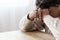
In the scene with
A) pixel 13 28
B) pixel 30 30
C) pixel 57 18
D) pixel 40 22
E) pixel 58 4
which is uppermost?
pixel 58 4

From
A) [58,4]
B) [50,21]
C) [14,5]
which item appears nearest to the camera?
[58,4]

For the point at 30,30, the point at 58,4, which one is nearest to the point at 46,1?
the point at 58,4

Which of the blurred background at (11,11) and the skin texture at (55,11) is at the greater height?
the skin texture at (55,11)

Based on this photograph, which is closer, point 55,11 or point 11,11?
point 55,11

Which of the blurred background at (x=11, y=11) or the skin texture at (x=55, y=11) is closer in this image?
the skin texture at (x=55, y=11)

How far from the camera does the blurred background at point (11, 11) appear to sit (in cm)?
254

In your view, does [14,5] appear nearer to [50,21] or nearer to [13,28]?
[13,28]

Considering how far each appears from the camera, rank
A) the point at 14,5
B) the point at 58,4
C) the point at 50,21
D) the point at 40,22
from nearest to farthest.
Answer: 1. the point at 58,4
2. the point at 50,21
3. the point at 40,22
4. the point at 14,5

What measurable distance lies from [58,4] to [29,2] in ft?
5.44

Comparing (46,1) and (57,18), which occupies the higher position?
(46,1)

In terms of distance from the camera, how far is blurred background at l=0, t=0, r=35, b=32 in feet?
8.32

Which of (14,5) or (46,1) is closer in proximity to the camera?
(46,1)

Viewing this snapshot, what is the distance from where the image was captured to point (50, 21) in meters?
1.11

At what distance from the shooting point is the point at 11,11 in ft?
8.46
